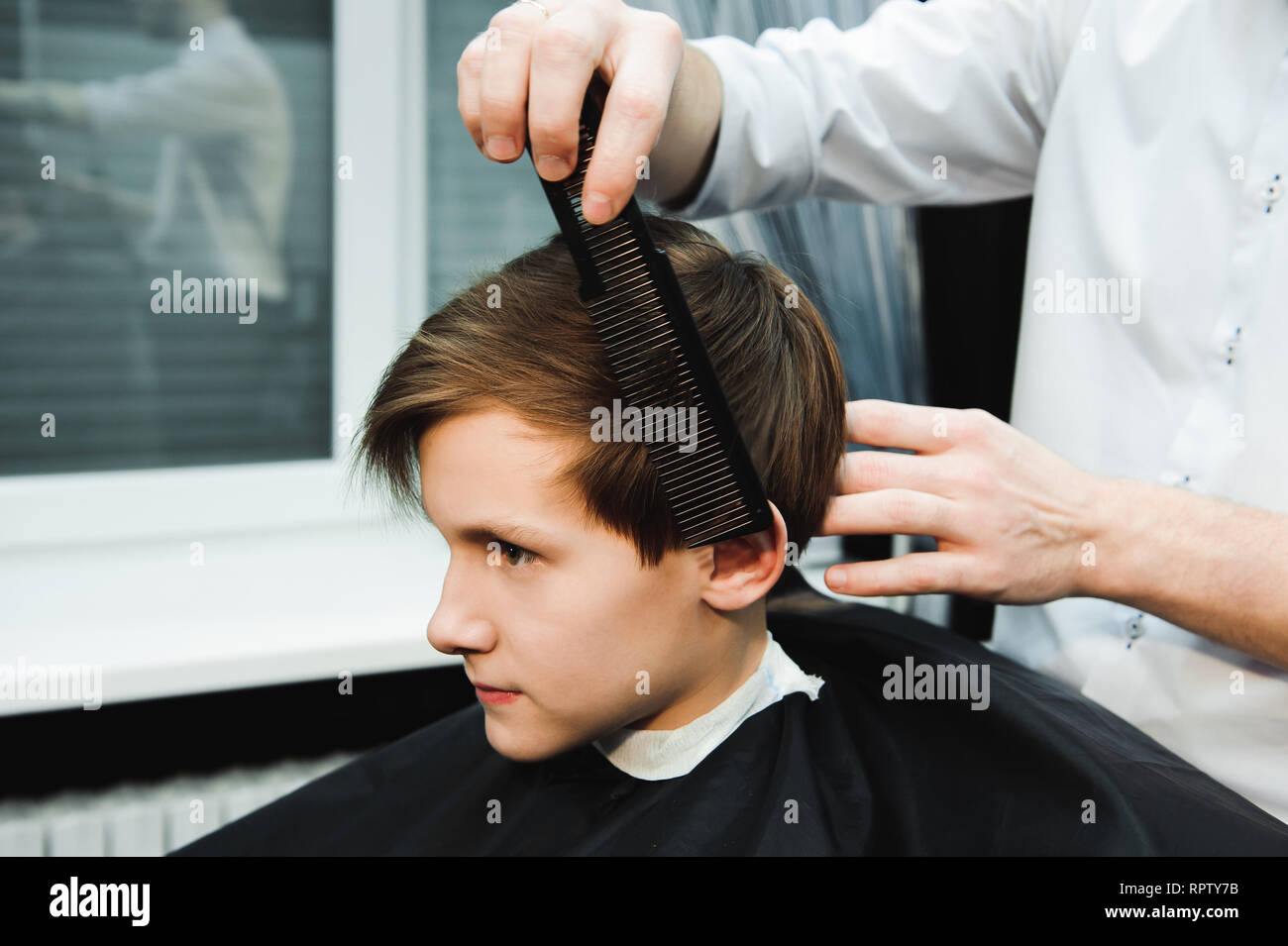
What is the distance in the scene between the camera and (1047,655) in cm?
121

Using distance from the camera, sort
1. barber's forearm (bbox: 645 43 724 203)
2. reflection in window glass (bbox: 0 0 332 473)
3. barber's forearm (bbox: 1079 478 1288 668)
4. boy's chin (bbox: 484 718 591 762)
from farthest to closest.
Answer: reflection in window glass (bbox: 0 0 332 473)
barber's forearm (bbox: 645 43 724 203)
boy's chin (bbox: 484 718 591 762)
barber's forearm (bbox: 1079 478 1288 668)

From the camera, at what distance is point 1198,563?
915mm

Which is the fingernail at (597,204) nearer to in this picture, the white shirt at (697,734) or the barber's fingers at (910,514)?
the barber's fingers at (910,514)

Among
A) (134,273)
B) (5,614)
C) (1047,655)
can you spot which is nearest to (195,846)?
(5,614)

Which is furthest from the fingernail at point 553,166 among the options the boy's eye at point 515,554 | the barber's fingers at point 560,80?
the boy's eye at point 515,554

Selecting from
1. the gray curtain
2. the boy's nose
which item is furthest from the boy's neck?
the gray curtain

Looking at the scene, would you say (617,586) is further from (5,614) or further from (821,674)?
(5,614)

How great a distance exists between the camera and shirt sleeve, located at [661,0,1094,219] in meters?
1.21

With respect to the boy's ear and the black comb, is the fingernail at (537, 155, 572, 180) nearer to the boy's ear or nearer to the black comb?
the black comb

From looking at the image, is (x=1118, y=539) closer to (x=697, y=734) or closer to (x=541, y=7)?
(x=697, y=734)

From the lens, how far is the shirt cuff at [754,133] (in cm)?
118
